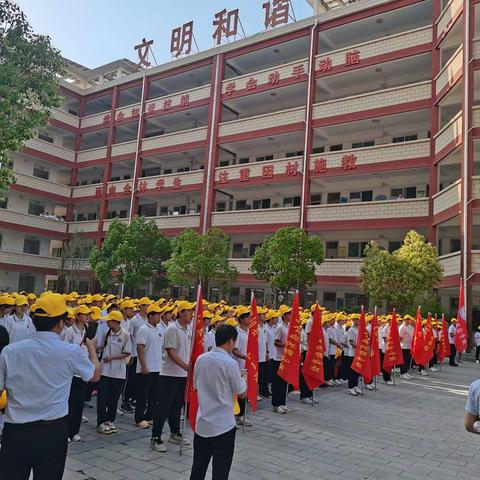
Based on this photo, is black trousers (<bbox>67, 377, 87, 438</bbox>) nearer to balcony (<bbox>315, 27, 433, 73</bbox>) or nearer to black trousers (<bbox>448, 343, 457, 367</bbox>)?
black trousers (<bbox>448, 343, 457, 367</bbox>)

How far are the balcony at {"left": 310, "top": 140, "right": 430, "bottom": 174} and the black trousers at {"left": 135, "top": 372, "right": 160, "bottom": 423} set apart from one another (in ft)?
72.3

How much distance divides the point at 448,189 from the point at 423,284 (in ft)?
19.2

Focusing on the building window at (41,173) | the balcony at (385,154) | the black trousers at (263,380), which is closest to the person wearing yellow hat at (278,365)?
the black trousers at (263,380)

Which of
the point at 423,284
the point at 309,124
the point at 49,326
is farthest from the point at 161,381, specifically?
the point at 309,124

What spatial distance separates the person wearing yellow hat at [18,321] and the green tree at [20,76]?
6.81 metres

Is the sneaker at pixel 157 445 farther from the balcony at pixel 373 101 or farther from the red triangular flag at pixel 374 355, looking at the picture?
the balcony at pixel 373 101

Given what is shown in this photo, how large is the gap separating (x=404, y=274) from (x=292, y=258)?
567 cm

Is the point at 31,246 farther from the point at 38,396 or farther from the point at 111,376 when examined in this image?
the point at 38,396

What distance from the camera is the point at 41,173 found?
42.1 metres

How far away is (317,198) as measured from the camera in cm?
3144

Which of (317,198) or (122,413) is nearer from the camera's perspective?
(122,413)

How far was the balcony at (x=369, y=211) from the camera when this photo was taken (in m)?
25.7

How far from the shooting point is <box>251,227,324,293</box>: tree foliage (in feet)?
76.1

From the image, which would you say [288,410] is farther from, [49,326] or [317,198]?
[317,198]
